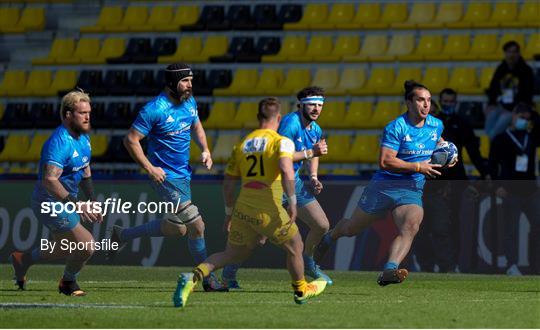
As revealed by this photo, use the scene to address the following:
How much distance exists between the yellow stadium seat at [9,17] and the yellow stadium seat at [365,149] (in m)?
9.88

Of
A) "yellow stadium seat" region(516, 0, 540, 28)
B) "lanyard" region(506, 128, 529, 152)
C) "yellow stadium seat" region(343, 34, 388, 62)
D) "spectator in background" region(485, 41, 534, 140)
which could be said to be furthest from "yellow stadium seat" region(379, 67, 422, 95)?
"lanyard" region(506, 128, 529, 152)

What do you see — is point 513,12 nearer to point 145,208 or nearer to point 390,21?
point 390,21

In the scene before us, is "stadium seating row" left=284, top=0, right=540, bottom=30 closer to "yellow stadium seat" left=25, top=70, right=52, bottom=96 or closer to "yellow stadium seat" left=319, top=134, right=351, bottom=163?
"yellow stadium seat" left=319, top=134, right=351, bottom=163

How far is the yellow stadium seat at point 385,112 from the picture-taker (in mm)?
24531

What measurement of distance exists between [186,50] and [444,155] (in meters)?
13.8

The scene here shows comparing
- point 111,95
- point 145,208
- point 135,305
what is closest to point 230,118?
point 111,95

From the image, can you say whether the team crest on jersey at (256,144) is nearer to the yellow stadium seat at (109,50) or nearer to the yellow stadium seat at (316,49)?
the yellow stadium seat at (316,49)

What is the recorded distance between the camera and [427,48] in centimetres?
2555

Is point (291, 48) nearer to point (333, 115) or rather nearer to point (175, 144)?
point (333, 115)

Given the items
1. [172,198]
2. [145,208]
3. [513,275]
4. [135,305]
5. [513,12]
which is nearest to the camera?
[135,305]

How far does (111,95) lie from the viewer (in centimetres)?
2762

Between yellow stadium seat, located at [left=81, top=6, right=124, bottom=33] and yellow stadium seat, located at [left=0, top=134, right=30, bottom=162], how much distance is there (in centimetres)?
300

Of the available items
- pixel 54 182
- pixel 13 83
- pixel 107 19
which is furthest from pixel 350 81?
pixel 54 182

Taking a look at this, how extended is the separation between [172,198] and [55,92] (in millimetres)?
14278
